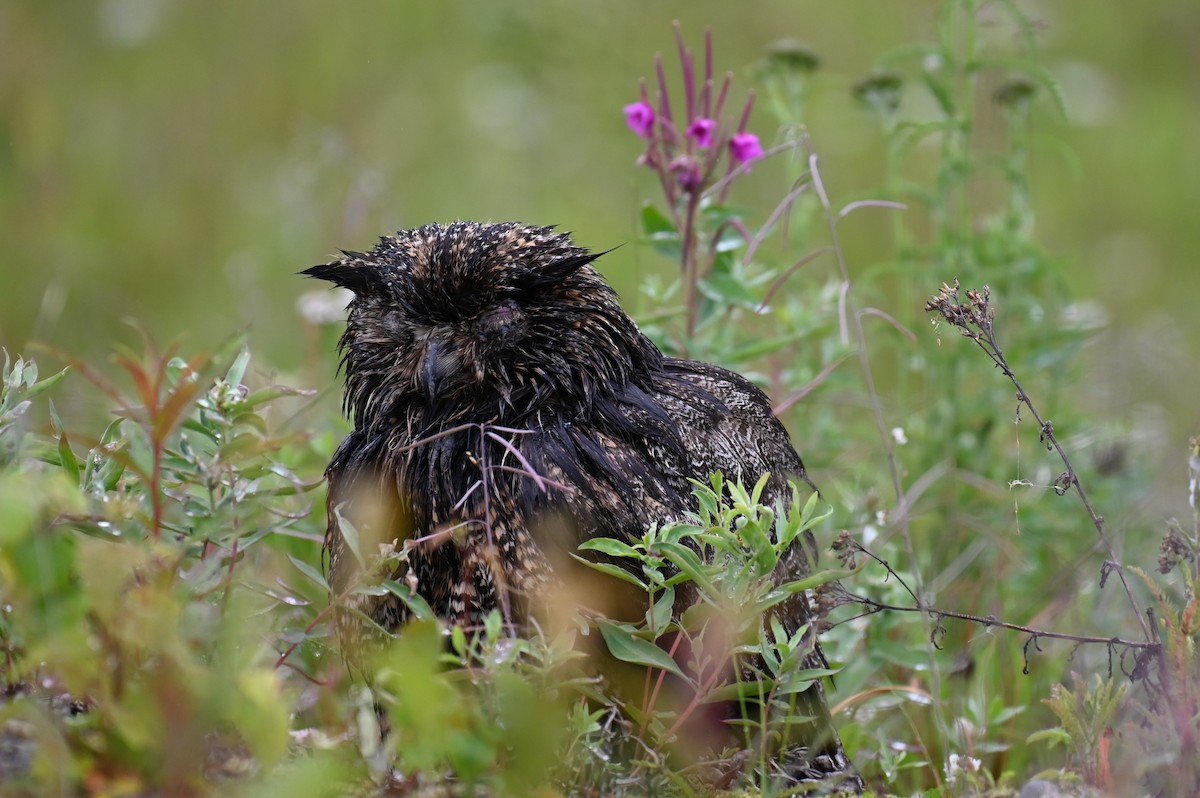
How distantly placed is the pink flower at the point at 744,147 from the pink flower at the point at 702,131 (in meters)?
0.07

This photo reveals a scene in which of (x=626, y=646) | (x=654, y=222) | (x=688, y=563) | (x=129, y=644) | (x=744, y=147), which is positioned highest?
(x=744, y=147)

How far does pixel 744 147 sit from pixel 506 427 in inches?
48.7

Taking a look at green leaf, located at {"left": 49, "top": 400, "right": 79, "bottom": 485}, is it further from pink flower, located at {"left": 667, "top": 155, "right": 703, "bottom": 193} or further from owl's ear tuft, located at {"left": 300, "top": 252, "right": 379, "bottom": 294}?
pink flower, located at {"left": 667, "top": 155, "right": 703, "bottom": 193}

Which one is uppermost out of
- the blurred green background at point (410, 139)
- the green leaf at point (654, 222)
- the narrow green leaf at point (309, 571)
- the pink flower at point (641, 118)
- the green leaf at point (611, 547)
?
the blurred green background at point (410, 139)

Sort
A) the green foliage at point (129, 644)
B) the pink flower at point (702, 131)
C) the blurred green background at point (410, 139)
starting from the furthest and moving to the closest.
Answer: the blurred green background at point (410, 139) < the pink flower at point (702, 131) < the green foliage at point (129, 644)

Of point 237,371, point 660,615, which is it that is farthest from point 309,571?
point 660,615

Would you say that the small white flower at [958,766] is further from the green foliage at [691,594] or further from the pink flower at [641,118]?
the pink flower at [641,118]

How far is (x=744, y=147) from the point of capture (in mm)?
3666

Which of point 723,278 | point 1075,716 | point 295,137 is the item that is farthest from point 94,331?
point 1075,716

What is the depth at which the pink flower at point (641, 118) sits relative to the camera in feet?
11.7

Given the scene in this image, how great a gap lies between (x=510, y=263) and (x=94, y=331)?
3.72m

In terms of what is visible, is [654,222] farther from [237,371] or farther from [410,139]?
[410,139]

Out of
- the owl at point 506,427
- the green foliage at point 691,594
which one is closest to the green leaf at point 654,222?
the green foliage at point 691,594

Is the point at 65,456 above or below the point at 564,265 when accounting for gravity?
below
